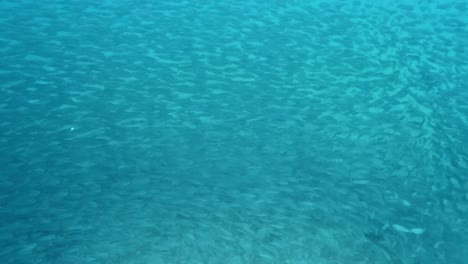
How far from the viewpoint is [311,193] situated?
29.3 ft

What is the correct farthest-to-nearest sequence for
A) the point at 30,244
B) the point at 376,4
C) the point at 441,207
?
the point at 376,4
the point at 441,207
the point at 30,244

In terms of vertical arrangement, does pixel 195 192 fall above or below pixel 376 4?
below

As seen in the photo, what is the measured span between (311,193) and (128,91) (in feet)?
16.1

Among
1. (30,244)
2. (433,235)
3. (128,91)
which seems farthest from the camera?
(128,91)

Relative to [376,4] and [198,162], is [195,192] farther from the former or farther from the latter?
[376,4]

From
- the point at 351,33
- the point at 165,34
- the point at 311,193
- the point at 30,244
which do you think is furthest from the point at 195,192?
the point at 351,33

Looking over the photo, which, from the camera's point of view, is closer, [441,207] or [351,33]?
[441,207]

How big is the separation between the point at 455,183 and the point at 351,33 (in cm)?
620

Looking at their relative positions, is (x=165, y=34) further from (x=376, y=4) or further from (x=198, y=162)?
(x=376, y=4)

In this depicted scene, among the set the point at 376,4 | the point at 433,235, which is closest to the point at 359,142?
the point at 433,235

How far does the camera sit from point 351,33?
14.2 meters

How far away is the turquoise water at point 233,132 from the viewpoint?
7.93m

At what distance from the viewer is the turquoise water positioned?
26.0 feet

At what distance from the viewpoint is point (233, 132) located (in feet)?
34.1
